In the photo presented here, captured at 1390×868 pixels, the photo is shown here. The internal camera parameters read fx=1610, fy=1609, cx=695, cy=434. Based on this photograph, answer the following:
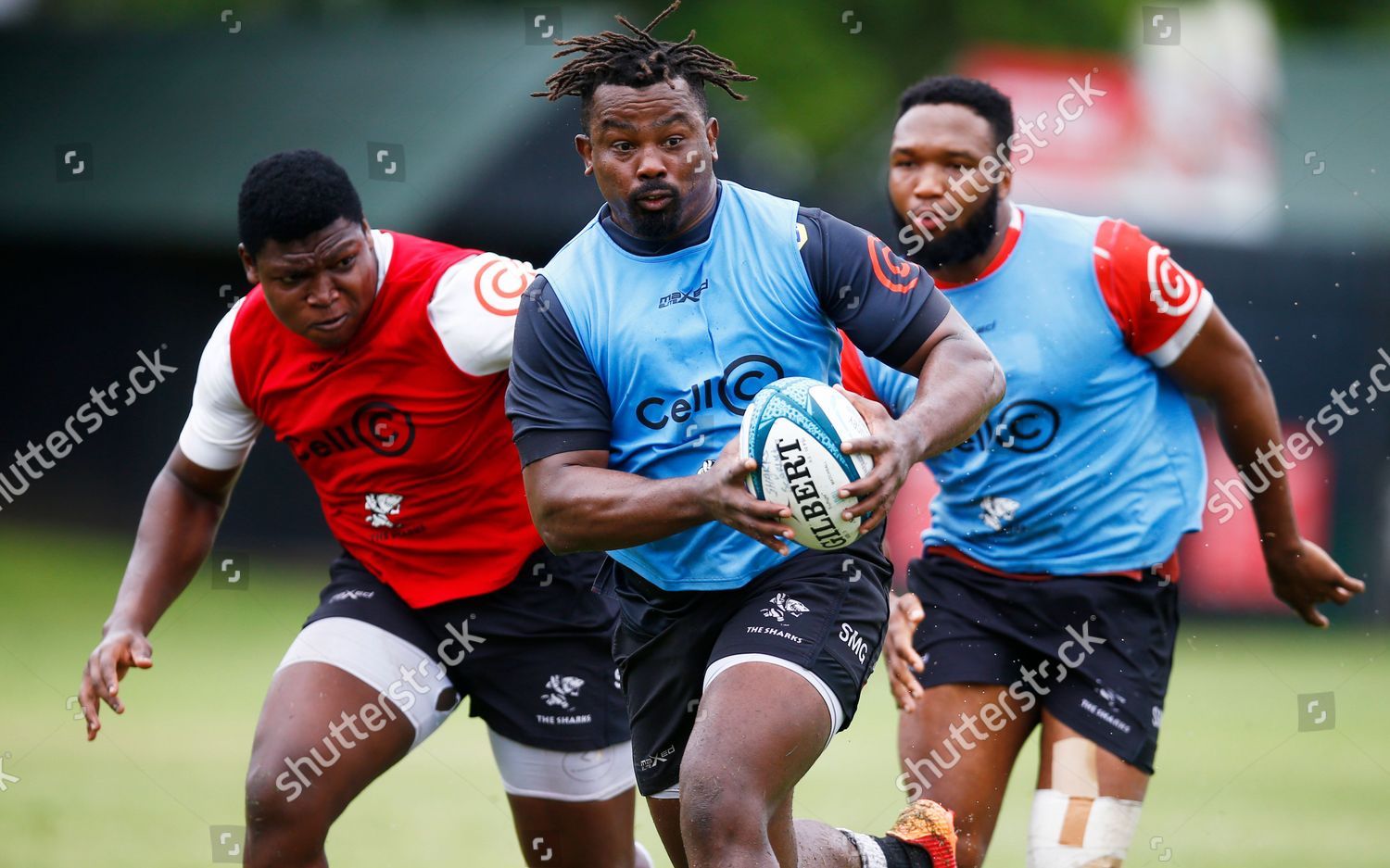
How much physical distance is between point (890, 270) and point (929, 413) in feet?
1.63

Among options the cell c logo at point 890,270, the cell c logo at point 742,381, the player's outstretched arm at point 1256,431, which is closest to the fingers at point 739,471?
the cell c logo at point 742,381

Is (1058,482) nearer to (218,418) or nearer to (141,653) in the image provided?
(218,418)

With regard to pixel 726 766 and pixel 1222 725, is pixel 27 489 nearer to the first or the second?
pixel 1222 725

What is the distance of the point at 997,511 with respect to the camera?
18.2ft

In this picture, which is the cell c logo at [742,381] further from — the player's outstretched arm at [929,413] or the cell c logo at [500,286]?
the cell c logo at [500,286]

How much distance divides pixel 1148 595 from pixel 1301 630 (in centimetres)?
1307

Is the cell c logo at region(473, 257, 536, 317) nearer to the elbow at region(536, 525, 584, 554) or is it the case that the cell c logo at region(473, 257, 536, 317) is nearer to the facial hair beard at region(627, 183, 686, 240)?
the facial hair beard at region(627, 183, 686, 240)

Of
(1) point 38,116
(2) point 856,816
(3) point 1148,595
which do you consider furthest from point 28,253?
(3) point 1148,595

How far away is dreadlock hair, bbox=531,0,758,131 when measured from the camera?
14.3 feet

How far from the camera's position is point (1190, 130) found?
2248cm

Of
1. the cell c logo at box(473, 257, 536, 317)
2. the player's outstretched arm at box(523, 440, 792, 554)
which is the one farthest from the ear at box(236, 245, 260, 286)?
the player's outstretched arm at box(523, 440, 792, 554)

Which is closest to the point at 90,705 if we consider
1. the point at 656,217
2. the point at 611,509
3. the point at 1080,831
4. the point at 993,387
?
the point at 611,509

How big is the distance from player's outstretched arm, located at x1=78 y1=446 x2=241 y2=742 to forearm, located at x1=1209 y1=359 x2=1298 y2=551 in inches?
136

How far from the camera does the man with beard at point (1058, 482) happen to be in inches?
209
